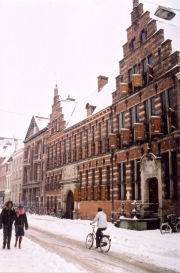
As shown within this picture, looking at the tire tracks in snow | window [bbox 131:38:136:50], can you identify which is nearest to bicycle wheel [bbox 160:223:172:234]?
the tire tracks in snow

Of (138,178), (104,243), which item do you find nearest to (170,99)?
(138,178)

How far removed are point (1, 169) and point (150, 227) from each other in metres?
57.6

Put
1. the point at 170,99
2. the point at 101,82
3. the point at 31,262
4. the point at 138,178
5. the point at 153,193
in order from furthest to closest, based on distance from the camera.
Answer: the point at 101,82 < the point at 138,178 < the point at 153,193 < the point at 170,99 < the point at 31,262

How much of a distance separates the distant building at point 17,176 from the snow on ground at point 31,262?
43282mm

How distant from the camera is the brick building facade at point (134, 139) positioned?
17.6 m

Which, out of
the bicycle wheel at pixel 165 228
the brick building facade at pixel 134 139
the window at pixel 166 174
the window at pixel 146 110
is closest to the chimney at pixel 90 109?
the brick building facade at pixel 134 139

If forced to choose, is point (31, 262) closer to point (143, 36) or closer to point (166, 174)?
point (166, 174)

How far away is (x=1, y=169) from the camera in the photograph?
69.1 m

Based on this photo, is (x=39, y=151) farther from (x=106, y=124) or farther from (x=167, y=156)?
(x=167, y=156)

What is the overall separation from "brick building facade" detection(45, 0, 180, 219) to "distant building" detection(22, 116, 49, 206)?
9.89 metres

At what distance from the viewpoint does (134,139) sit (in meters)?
20.9

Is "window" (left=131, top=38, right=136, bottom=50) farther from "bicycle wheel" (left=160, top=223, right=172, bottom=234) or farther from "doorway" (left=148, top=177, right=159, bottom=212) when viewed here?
"bicycle wheel" (left=160, top=223, right=172, bottom=234)

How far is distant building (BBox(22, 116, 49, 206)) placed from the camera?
4200 cm

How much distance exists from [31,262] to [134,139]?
1370 cm
